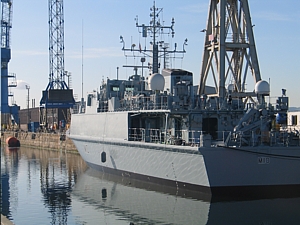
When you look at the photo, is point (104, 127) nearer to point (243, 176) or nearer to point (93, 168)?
point (93, 168)

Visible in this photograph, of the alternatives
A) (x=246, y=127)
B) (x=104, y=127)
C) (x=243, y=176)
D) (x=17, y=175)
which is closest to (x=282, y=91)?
(x=246, y=127)

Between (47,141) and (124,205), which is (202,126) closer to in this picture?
(124,205)

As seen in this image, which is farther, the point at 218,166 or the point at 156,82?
the point at 156,82

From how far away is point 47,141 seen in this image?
178ft

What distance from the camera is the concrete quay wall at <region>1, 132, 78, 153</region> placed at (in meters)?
48.2

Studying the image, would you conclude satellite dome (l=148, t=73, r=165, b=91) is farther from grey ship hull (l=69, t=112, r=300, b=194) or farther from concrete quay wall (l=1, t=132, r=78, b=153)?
concrete quay wall (l=1, t=132, r=78, b=153)

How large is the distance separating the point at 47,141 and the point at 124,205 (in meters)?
35.3

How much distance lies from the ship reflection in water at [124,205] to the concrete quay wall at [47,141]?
21028 millimetres

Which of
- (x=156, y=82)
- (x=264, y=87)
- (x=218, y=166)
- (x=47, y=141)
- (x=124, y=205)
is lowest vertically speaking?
(x=124, y=205)

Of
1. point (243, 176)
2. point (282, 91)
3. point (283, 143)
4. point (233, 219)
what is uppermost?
point (282, 91)

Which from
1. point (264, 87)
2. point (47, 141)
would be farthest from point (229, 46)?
point (47, 141)

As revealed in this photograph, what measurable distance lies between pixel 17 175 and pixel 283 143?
16.4 m

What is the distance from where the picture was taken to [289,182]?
20172 millimetres

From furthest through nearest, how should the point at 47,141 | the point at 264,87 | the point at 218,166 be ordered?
the point at 47,141 → the point at 264,87 → the point at 218,166
